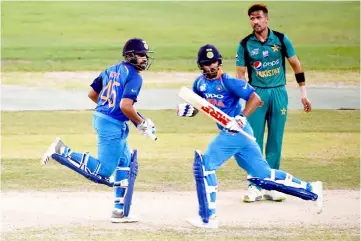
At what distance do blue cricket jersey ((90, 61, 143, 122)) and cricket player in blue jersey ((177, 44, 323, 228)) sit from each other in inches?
19.0

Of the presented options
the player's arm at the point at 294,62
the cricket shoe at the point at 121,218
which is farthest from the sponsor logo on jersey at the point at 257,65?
the cricket shoe at the point at 121,218

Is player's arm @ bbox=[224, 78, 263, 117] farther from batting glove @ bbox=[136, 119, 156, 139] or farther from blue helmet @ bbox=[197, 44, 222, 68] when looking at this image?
batting glove @ bbox=[136, 119, 156, 139]

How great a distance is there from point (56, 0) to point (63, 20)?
75 centimetres

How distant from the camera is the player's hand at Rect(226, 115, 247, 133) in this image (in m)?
11.0

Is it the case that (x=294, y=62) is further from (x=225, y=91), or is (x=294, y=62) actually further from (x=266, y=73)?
(x=225, y=91)

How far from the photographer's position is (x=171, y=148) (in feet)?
52.1

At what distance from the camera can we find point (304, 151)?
15.7 metres

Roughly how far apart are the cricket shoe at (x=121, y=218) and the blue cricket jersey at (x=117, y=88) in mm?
906

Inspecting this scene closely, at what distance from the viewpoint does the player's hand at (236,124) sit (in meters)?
11.0

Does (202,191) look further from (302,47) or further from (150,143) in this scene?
(302,47)

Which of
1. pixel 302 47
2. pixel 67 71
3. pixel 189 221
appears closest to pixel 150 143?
pixel 189 221

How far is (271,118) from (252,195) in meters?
0.88

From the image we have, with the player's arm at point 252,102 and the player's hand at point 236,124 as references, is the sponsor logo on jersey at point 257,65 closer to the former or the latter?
the player's arm at point 252,102

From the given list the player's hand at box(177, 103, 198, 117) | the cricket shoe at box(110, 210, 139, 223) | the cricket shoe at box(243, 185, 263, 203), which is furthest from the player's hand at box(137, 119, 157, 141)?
the cricket shoe at box(243, 185, 263, 203)
